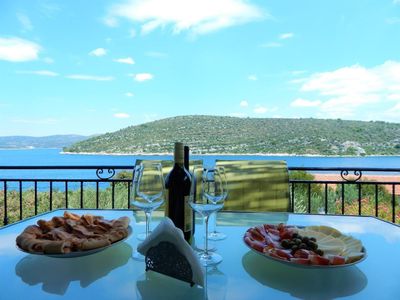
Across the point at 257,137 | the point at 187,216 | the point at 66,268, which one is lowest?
the point at 66,268

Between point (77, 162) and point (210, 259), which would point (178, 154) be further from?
point (77, 162)

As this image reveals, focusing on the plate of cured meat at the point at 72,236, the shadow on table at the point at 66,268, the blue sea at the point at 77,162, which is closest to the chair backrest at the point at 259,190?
the blue sea at the point at 77,162

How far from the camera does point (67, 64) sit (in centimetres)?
3453

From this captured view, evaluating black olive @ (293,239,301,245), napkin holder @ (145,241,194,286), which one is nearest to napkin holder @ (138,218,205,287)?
napkin holder @ (145,241,194,286)

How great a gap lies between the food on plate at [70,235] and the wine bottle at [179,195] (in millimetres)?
183

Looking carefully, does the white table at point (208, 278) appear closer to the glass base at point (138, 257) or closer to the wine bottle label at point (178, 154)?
the glass base at point (138, 257)

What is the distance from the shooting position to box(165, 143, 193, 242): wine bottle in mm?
1108

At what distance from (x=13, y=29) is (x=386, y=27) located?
99.5 ft

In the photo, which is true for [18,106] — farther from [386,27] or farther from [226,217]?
[226,217]

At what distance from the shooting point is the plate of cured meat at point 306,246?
869mm

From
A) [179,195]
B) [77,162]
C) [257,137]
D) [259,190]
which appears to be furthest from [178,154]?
[77,162]

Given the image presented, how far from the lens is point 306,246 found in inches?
38.2

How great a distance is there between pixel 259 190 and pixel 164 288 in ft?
4.25

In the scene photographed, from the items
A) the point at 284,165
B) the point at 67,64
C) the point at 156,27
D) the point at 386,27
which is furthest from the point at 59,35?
the point at 284,165
